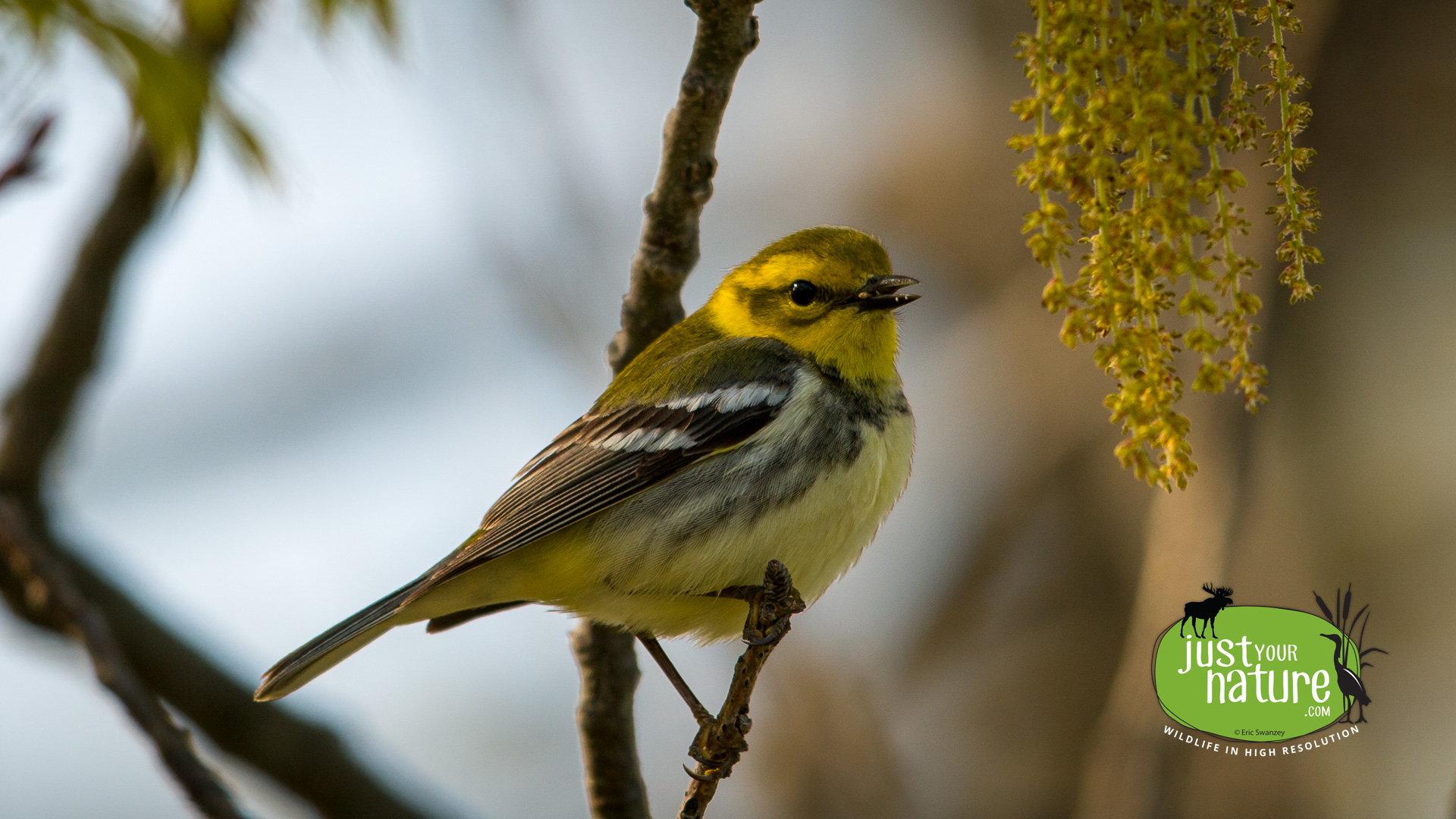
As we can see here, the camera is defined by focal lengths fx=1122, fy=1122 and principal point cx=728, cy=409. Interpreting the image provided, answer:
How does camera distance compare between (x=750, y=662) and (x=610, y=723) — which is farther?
(x=610, y=723)

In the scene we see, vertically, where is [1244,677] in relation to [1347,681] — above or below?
above

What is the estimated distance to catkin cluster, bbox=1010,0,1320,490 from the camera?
150 cm

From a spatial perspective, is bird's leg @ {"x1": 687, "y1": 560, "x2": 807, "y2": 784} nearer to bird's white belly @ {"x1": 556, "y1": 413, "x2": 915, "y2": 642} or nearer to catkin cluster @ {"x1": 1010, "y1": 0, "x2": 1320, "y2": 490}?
bird's white belly @ {"x1": 556, "y1": 413, "x2": 915, "y2": 642}

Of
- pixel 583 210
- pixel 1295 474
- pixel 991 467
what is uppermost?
pixel 583 210

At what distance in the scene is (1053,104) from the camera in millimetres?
1550

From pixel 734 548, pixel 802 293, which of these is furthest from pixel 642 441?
pixel 802 293

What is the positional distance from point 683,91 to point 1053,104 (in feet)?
3.50

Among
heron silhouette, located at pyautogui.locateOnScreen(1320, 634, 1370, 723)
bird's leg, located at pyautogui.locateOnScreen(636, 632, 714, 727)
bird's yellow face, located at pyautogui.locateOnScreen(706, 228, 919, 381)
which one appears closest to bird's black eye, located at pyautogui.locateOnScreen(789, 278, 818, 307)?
bird's yellow face, located at pyautogui.locateOnScreen(706, 228, 919, 381)

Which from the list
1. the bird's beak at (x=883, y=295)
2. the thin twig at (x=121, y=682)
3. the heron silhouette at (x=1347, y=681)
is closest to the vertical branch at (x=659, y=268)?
the bird's beak at (x=883, y=295)

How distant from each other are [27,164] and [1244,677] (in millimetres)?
3346

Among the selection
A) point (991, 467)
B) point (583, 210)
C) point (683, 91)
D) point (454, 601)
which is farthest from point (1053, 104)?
point (991, 467)

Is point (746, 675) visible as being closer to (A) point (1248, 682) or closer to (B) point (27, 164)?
(B) point (27, 164)

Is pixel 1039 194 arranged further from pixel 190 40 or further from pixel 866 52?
pixel 866 52

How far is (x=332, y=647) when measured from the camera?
299cm
